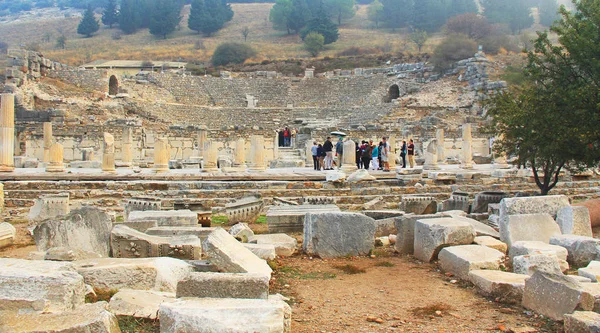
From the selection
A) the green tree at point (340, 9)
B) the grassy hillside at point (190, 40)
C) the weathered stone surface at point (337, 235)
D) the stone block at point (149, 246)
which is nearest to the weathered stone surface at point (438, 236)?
the weathered stone surface at point (337, 235)

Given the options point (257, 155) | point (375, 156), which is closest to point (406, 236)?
point (257, 155)

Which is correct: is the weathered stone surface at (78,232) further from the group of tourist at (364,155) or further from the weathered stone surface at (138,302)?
the group of tourist at (364,155)

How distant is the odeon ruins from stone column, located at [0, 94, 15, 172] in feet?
0.19

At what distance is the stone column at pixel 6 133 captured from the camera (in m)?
16.3

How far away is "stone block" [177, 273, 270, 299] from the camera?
4.80 metres

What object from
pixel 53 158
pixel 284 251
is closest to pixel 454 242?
pixel 284 251

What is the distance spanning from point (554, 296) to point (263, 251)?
135 inches

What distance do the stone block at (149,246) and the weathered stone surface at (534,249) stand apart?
153 inches

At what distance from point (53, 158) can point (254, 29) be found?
6768 centimetres

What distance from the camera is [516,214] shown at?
7.91 meters

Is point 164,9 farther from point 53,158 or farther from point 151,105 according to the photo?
point 53,158

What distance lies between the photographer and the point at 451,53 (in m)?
41.2

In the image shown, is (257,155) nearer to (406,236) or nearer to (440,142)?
(440,142)

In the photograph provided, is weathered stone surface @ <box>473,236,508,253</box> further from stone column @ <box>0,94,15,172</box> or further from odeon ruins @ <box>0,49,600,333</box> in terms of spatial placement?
stone column @ <box>0,94,15,172</box>
